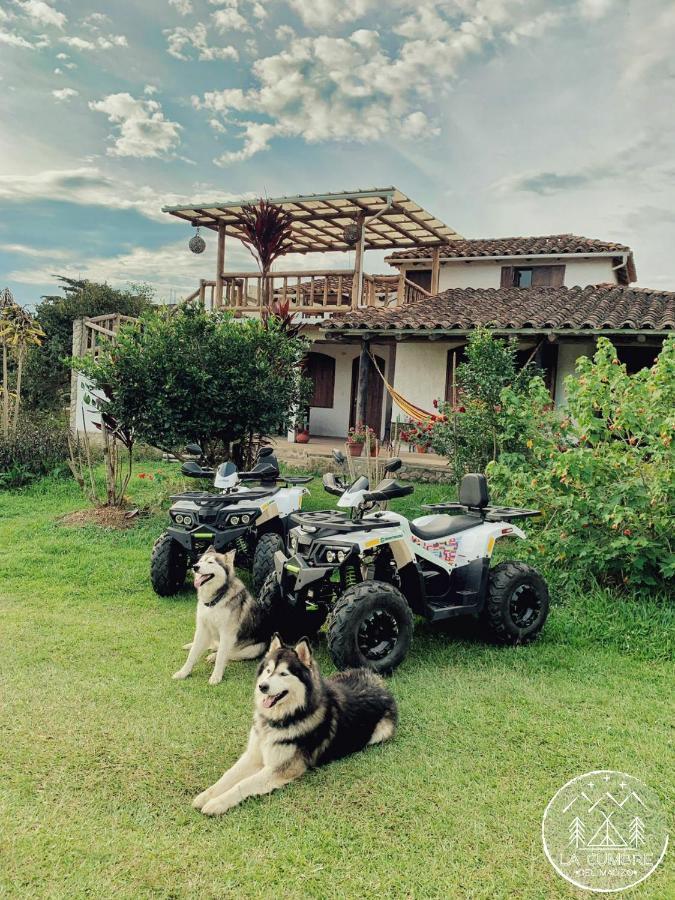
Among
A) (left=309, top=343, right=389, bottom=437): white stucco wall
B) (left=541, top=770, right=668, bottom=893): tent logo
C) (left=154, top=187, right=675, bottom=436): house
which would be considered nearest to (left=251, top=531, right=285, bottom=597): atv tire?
(left=541, top=770, right=668, bottom=893): tent logo

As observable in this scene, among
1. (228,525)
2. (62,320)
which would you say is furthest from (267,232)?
(62,320)

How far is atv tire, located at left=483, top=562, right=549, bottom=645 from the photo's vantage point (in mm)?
5141

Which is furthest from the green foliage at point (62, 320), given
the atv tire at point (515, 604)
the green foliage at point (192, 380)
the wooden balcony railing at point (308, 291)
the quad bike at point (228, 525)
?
the atv tire at point (515, 604)

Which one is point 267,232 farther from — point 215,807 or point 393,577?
point 215,807

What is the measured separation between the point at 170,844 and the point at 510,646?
307cm

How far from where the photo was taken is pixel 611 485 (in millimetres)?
6141

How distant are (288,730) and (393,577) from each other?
1.84 metres

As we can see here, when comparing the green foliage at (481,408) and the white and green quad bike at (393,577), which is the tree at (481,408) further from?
the white and green quad bike at (393,577)

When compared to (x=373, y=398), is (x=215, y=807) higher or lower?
lower

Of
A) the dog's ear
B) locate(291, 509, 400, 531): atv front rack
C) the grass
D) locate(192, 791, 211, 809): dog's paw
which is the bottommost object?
the grass

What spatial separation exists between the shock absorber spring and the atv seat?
519mm

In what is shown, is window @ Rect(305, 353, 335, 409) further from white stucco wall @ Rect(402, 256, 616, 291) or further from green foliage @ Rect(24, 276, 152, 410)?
green foliage @ Rect(24, 276, 152, 410)

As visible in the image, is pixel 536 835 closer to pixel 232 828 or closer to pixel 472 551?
pixel 232 828

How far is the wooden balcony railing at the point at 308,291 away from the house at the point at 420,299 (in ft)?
0.10
